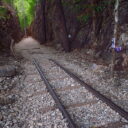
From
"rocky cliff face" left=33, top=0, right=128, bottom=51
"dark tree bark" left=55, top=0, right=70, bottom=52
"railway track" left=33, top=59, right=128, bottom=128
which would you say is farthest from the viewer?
"dark tree bark" left=55, top=0, right=70, bottom=52

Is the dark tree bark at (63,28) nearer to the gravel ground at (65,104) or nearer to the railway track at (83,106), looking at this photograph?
the gravel ground at (65,104)

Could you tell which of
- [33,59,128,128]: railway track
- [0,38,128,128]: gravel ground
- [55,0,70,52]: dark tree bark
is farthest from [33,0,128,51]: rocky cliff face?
[33,59,128,128]: railway track

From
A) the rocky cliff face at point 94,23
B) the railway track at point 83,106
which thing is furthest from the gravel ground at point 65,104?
the rocky cliff face at point 94,23

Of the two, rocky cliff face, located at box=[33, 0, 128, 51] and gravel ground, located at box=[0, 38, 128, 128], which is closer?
gravel ground, located at box=[0, 38, 128, 128]

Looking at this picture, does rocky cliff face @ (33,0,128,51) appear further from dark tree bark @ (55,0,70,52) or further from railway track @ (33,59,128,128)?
A: railway track @ (33,59,128,128)

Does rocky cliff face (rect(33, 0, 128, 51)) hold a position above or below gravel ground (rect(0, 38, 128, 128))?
above

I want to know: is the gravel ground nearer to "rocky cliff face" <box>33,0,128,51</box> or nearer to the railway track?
the railway track

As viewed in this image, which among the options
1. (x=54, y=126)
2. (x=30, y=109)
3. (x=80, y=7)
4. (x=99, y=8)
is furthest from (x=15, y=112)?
(x=80, y=7)

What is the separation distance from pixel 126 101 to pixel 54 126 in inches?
87.7

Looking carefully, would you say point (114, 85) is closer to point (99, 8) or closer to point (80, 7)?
point (99, 8)

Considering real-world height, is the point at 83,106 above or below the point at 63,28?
below

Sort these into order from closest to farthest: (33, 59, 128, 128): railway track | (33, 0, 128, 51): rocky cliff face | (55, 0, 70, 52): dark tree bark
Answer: (33, 59, 128, 128): railway track → (33, 0, 128, 51): rocky cliff face → (55, 0, 70, 52): dark tree bark

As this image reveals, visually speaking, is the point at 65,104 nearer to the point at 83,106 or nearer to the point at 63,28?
the point at 83,106

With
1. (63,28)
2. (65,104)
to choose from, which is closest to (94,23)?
(63,28)
